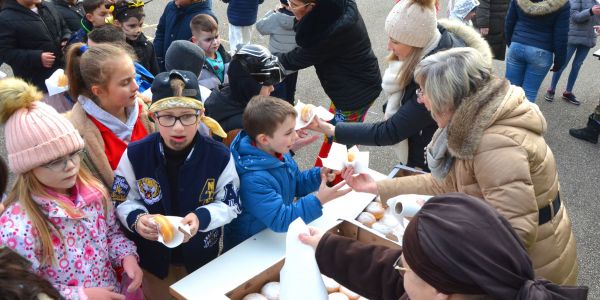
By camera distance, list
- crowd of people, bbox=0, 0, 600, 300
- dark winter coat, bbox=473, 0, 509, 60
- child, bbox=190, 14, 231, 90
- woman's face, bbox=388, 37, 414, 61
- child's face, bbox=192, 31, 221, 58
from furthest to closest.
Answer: dark winter coat, bbox=473, 0, 509, 60 < child's face, bbox=192, 31, 221, 58 < child, bbox=190, 14, 231, 90 < woman's face, bbox=388, 37, 414, 61 < crowd of people, bbox=0, 0, 600, 300

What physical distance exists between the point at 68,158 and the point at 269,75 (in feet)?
4.33

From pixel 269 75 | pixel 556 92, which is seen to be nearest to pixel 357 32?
pixel 269 75

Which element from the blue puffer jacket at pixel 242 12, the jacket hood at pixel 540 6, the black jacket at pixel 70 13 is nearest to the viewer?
the black jacket at pixel 70 13

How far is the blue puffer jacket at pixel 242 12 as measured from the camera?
5484 mm

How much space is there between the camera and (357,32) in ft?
11.9

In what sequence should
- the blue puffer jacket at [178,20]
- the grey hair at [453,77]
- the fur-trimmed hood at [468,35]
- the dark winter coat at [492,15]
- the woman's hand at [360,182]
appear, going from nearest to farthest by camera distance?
the grey hair at [453,77], the woman's hand at [360,182], the fur-trimmed hood at [468,35], the blue puffer jacket at [178,20], the dark winter coat at [492,15]

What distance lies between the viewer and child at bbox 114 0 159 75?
4031mm

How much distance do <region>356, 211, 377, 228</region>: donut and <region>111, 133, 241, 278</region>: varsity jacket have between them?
2.26 ft

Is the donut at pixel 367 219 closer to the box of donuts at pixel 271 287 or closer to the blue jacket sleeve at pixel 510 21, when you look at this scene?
the box of donuts at pixel 271 287

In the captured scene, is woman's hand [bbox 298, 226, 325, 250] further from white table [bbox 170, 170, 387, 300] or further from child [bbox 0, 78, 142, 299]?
child [bbox 0, 78, 142, 299]

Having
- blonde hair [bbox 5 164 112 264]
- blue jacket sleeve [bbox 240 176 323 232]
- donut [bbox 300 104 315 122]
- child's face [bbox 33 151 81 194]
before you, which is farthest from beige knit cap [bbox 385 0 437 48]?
blonde hair [bbox 5 164 112 264]

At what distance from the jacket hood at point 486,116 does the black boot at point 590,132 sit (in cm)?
415

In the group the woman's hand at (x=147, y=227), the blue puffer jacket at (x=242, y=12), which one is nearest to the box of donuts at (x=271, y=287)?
the woman's hand at (x=147, y=227)

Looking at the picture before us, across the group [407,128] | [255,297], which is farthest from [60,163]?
[407,128]
